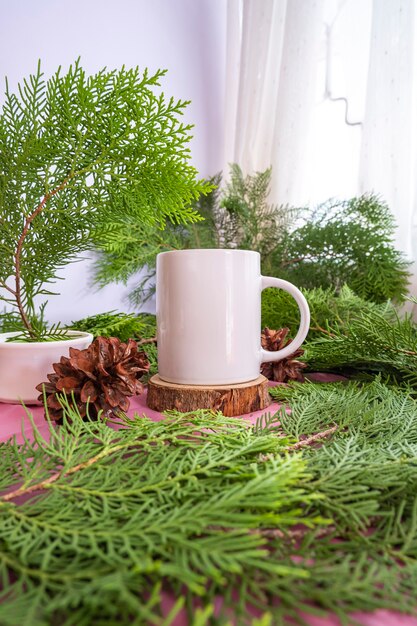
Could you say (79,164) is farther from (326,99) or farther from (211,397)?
(326,99)

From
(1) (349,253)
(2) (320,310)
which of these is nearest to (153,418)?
(2) (320,310)

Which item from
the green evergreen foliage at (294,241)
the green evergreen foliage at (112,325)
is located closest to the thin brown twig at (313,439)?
the green evergreen foliage at (112,325)

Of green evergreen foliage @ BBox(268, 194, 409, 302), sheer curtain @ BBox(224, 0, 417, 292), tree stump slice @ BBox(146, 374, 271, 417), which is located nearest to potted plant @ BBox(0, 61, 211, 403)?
tree stump slice @ BBox(146, 374, 271, 417)

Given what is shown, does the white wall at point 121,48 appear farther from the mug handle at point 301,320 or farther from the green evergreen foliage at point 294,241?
the mug handle at point 301,320

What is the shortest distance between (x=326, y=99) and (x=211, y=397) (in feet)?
2.62

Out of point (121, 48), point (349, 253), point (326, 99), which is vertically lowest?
point (349, 253)

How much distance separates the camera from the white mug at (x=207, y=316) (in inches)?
18.3

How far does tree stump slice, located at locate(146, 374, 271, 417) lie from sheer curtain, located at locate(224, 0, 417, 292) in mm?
525

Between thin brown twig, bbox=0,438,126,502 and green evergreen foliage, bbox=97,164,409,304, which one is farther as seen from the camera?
green evergreen foliage, bbox=97,164,409,304

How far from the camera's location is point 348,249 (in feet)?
2.67

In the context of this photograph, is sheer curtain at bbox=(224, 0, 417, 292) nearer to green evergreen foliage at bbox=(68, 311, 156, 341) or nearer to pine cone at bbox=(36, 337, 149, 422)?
green evergreen foliage at bbox=(68, 311, 156, 341)

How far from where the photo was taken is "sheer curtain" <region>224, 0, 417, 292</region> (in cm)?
84

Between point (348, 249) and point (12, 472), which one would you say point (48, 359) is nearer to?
point (12, 472)

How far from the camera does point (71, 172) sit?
0.47 m
